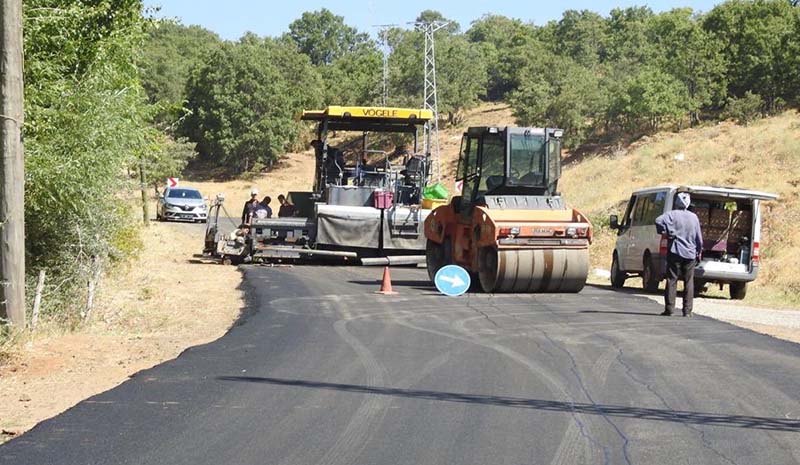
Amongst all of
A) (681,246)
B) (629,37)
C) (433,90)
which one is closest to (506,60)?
(629,37)

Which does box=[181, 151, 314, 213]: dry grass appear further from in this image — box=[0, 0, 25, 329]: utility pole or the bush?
box=[0, 0, 25, 329]: utility pole

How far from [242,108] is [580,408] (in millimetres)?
65907

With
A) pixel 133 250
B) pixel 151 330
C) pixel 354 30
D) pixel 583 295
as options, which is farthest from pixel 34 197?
pixel 354 30

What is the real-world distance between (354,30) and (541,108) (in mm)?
81037

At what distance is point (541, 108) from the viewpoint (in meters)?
62.8

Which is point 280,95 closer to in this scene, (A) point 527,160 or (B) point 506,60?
(B) point 506,60

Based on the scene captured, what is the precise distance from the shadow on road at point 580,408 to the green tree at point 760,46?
5031 cm

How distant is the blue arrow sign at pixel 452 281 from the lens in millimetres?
17281

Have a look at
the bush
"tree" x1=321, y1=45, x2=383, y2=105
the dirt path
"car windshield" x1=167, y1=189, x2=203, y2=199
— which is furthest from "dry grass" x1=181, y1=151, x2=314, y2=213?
the dirt path

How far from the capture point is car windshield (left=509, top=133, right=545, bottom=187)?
1823cm

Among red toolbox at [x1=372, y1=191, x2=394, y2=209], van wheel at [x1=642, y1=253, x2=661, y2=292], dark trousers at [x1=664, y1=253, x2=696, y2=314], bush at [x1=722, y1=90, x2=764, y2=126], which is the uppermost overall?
bush at [x1=722, y1=90, x2=764, y2=126]

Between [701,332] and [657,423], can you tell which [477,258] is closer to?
[701,332]

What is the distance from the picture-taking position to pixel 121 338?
12.8m

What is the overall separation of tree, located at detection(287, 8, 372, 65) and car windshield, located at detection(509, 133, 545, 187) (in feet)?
385
